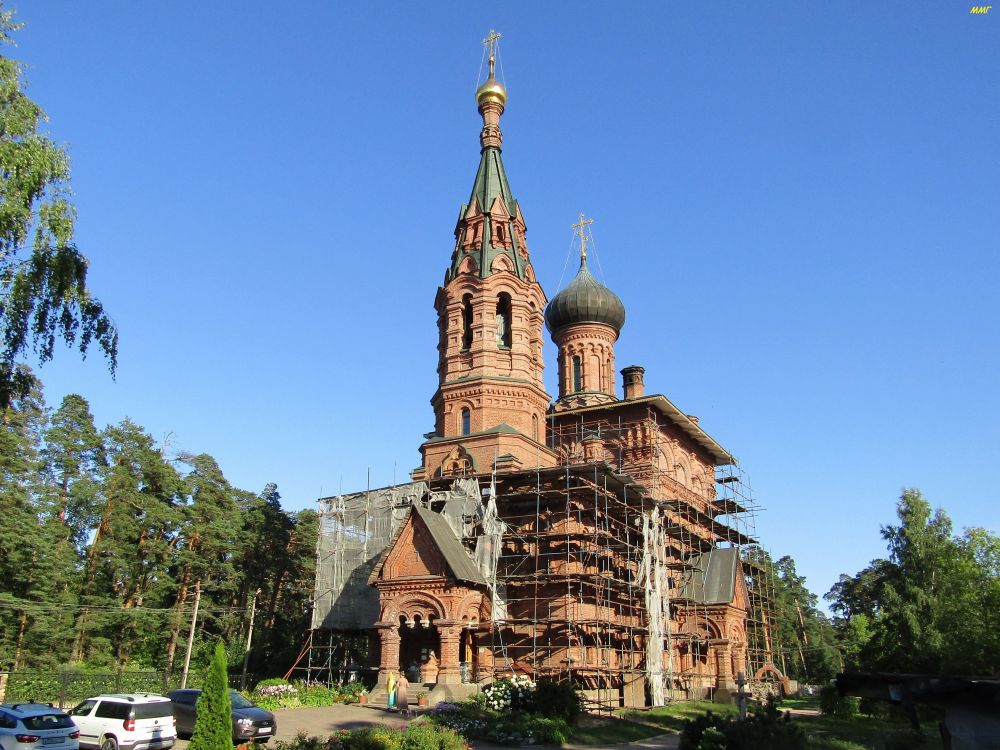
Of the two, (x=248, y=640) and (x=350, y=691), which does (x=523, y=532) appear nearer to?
(x=350, y=691)

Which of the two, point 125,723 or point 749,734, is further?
point 125,723

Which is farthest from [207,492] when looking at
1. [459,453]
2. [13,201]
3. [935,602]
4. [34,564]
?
[935,602]

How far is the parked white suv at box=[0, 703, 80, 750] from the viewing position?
1316 cm

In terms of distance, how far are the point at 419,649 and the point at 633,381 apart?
15.6 meters

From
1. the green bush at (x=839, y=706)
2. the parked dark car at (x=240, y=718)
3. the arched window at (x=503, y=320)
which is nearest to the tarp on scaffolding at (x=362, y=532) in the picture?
the arched window at (x=503, y=320)

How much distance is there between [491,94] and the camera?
3362cm

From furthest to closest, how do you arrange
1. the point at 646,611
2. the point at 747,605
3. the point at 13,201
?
the point at 747,605 → the point at 646,611 → the point at 13,201

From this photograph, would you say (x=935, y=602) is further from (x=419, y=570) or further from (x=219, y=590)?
(x=219, y=590)

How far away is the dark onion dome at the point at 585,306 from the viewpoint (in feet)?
121

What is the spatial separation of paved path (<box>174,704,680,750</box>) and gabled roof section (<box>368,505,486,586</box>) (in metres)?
3.95

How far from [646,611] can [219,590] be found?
20244 mm

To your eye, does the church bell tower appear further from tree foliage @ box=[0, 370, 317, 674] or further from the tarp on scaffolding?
tree foliage @ box=[0, 370, 317, 674]

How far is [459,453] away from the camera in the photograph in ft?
92.1

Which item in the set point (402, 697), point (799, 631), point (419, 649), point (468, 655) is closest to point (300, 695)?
point (402, 697)
